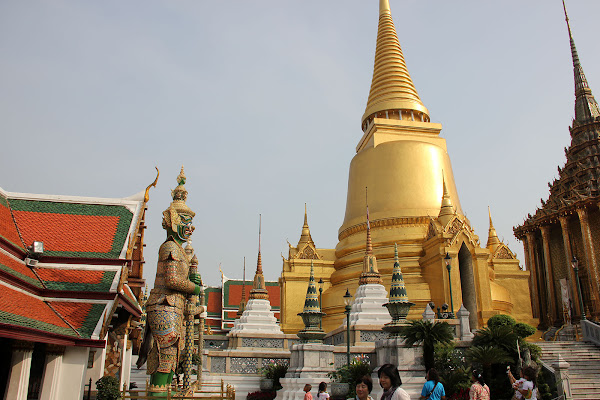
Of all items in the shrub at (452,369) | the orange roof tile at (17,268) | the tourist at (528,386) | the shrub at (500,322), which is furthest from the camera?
the shrub at (500,322)

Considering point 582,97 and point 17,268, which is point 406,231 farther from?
point 17,268

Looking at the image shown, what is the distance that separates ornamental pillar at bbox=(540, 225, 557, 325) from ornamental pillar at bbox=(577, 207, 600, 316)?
2018 millimetres

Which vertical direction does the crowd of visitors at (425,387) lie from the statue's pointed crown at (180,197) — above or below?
below

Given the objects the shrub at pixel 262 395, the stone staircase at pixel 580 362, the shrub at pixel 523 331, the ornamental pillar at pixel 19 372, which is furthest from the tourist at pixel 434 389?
the shrub at pixel 262 395

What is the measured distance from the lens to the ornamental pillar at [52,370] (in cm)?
644

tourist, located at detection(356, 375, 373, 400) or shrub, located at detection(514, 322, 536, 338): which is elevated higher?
shrub, located at detection(514, 322, 536, 338)

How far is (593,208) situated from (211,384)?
18.4 meters

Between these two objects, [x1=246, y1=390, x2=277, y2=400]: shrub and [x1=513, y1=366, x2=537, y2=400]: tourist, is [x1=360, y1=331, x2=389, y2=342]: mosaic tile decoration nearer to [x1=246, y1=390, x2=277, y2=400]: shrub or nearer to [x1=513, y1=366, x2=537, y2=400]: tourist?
[x1=246, y1=390, x2=277, y2=400]: shrub

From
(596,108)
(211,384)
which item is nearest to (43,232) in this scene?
(211,384)

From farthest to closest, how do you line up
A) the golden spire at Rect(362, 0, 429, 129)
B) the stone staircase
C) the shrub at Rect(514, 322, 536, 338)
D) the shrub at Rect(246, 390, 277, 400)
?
1. the golden spire at Rect(362, 0, 429, 129)
2. the shrub at Rect(246, 390, 277, 400)
3. the shrub at Rect(514, 322, 536, 338)
4. the stone staircase

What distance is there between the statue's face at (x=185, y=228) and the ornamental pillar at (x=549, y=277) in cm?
2195

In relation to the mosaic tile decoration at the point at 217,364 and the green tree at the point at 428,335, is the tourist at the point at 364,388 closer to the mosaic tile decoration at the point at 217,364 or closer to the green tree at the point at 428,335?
the green tree at the point at 428,335

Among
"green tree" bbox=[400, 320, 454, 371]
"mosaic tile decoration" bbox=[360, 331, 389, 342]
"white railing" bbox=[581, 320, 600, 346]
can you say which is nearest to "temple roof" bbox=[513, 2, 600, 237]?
"white railing" bbox=[581, 320, 600, 346]

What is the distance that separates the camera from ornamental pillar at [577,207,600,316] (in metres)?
21.4
